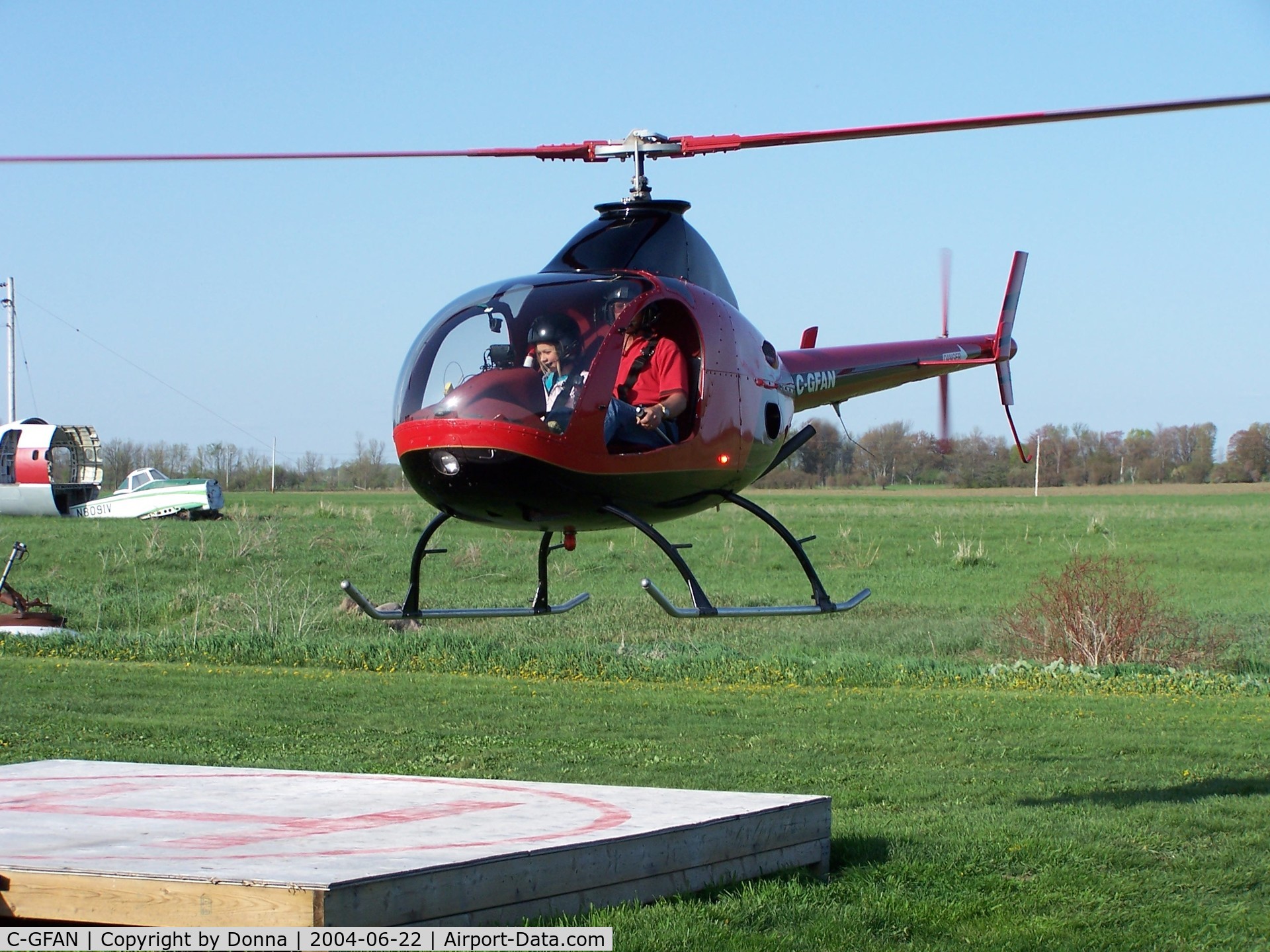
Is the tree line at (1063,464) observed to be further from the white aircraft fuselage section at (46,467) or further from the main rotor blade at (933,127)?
the main rotor blade at (933,127)

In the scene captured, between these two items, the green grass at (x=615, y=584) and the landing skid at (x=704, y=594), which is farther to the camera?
the green grass at (x=615, y=584)

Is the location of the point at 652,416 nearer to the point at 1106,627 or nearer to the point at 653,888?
the point at 653,888

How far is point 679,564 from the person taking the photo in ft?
22.9

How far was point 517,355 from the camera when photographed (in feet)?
22.2

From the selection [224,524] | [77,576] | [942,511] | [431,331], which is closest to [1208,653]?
[431,331]

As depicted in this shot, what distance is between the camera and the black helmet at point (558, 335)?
671 cm

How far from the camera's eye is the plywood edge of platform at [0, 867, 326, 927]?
451cm

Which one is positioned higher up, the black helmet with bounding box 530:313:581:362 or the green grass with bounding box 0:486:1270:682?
the black helmet with bounding box 530:313:581:362

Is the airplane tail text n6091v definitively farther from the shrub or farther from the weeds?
the weeds

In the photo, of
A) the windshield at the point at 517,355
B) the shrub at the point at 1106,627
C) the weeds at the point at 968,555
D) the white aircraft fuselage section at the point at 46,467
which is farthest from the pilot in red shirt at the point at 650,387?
the white aircraft fuselage section at the point at 46,467

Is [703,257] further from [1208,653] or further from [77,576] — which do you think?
[77,576]

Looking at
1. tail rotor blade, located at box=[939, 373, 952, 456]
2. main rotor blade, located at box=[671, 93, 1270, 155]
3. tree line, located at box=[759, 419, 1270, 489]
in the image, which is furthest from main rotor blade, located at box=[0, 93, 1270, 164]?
tree line, located at box=[759, 419, 1270, 489]

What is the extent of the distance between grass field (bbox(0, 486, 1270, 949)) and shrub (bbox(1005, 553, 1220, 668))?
0.87 meters

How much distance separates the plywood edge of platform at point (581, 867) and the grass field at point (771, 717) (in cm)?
20
